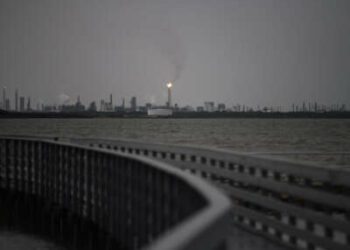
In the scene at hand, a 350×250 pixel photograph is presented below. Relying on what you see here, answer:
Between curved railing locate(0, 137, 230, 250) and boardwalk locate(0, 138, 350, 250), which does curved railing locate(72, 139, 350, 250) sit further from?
curved railing locate(0, 137, 230, 250)

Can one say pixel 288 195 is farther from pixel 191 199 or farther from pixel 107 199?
pixel 191 199

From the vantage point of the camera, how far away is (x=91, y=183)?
12430 mm

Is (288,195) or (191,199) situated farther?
(288,195)

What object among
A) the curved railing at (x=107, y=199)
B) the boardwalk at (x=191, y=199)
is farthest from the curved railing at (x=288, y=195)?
the curved railing at (x=107, y=199)

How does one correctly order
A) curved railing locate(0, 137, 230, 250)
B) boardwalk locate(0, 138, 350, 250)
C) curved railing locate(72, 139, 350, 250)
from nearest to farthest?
curved railing locate(0, 137, 230, 250), boardwalk locate(0, 138, 350, 250), curved railing locate(72, 139, 350, 250)

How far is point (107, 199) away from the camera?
11039 millimetres

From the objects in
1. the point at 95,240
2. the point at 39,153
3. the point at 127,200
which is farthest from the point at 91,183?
the point at 39,153

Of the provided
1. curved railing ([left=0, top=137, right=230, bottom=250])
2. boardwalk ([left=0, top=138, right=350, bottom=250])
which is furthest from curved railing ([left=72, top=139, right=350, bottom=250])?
curved railing ([left=0, top=137, right=230, bottom=250])

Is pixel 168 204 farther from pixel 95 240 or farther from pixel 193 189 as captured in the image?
pixel 95 240

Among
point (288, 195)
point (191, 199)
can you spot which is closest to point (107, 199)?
point (288, 195)

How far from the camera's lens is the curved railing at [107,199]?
12.7 ft

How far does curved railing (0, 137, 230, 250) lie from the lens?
3877 millimetres

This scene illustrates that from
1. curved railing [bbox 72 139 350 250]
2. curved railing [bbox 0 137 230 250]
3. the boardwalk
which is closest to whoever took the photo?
curved railing [bbox 0 137 230 250]

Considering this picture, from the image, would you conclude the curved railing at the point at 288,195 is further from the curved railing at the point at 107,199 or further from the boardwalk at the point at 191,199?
the curved railing at the point at 107,199
